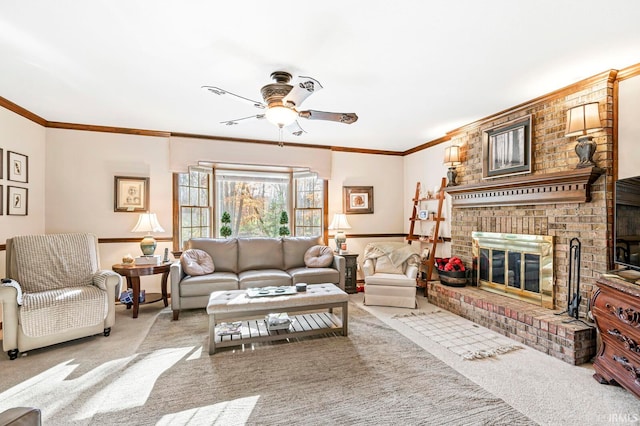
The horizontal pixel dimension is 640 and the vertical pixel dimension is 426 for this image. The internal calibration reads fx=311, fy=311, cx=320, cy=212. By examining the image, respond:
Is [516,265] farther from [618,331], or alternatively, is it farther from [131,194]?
[131,194]

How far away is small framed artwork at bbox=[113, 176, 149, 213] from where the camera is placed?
14.5 feet

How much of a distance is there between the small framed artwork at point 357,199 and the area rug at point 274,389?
9.53ft

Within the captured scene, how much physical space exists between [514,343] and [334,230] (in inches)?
124

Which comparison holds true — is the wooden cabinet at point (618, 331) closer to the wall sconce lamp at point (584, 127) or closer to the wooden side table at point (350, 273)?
the wall sconce lamp at point (584, 127)

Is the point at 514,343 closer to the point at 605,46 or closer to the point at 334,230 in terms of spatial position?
the point at 605,46

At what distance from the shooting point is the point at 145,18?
198 cm

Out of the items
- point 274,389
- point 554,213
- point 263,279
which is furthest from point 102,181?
point 554,213

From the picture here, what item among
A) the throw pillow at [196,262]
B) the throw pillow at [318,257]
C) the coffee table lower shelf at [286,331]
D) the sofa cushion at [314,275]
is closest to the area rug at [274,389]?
the coffee table lower shelf at [286,331]

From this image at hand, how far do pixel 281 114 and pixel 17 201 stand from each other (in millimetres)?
3426

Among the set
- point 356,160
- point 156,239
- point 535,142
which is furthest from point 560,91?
point 156,239

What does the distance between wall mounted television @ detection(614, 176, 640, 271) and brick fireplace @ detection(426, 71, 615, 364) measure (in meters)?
0.33

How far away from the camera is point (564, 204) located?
10.2 feet

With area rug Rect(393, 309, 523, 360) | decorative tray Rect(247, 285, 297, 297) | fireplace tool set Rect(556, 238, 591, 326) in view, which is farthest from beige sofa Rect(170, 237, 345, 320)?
fireplace tool set Rect(556, 238, 591, 326)

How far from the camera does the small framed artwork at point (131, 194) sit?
174 inches
